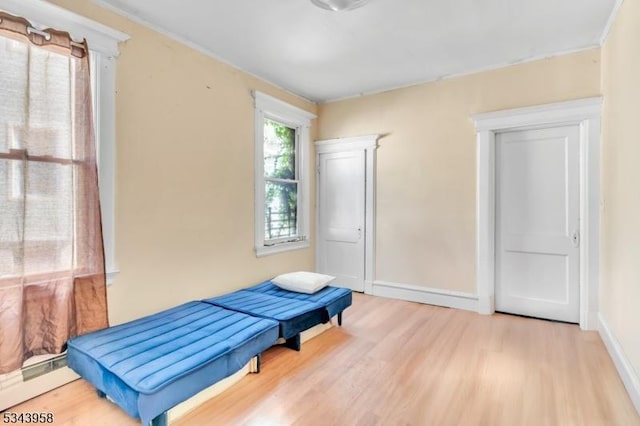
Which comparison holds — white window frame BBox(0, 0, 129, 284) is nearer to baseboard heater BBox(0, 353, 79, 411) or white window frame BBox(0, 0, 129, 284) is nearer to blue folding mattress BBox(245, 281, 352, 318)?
baseboard heater BBox(0, 353, 79, 411)

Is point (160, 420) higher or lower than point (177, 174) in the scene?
lower

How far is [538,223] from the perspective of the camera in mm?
3326

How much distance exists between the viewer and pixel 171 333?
214cm

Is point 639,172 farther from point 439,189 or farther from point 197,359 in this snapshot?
point 197,359

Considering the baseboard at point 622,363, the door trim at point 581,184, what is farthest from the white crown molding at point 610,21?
the baseboard at point 622,363

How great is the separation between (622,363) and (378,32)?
293cm

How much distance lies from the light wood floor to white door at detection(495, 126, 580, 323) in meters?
0.39

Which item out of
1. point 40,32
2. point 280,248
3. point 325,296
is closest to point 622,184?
point 325,296

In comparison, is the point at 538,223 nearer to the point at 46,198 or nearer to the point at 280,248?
the point at 280,248

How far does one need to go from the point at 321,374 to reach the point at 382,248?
2.15 m

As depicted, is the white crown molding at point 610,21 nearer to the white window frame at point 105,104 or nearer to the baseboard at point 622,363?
the baseboard at point 622,363

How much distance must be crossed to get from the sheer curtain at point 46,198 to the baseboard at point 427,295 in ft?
9.66

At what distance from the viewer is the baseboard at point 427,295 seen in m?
3.62

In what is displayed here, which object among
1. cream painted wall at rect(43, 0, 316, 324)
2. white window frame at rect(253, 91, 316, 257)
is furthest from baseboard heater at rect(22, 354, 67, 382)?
white window frame at rect(253, 91, 316, 257)
